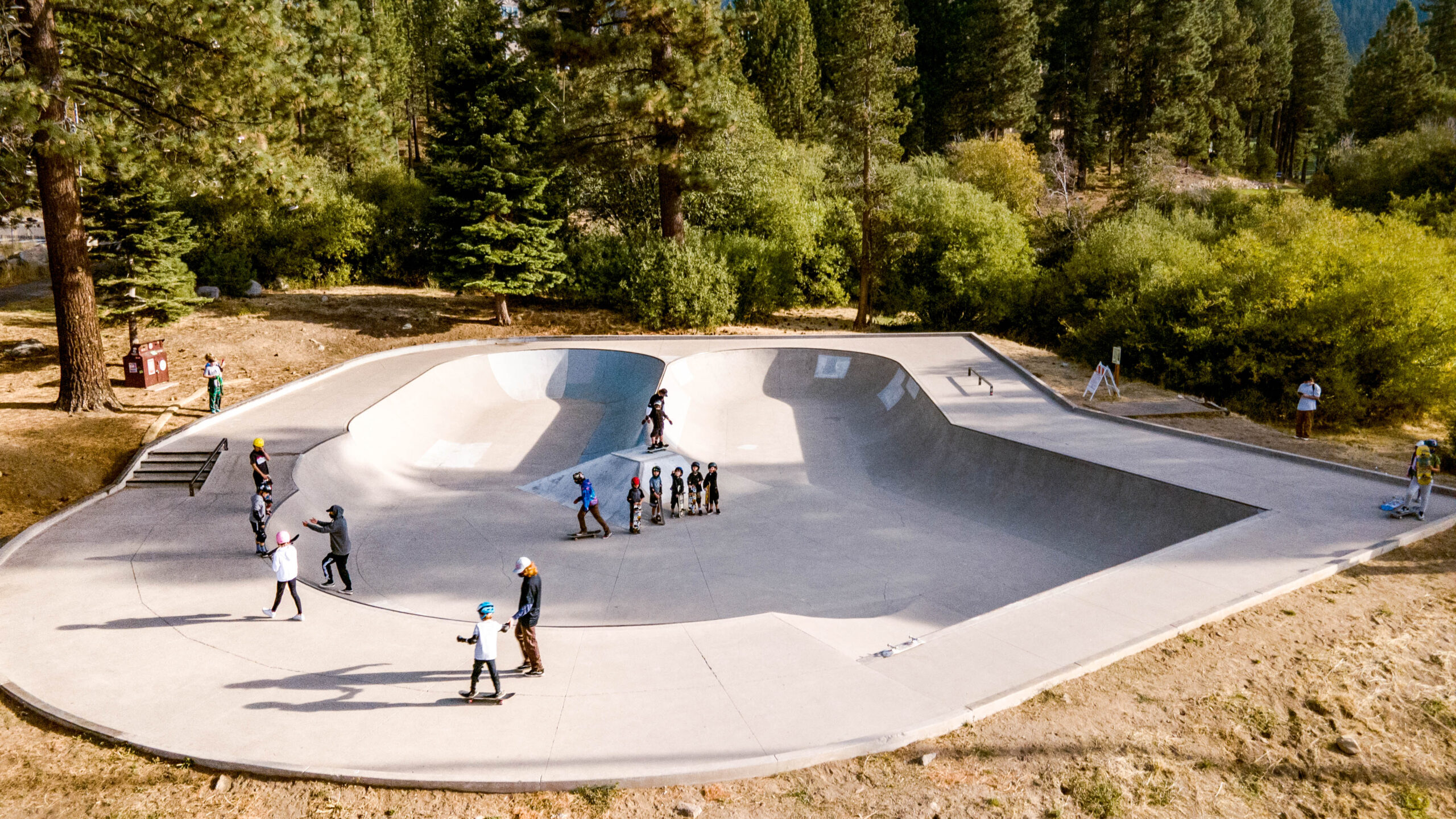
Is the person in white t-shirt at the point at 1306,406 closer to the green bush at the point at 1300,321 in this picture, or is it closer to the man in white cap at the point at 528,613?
the green bush at the point at 1300,321

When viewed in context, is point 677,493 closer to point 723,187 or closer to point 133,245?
point 133,245

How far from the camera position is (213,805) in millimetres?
6488

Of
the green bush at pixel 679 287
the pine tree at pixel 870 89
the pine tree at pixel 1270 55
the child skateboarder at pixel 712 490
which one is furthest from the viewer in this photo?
the pine tree at pixel 1270 55

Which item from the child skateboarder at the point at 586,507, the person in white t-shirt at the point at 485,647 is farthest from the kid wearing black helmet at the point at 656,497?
the person in white t-shirt at the point at 485,647

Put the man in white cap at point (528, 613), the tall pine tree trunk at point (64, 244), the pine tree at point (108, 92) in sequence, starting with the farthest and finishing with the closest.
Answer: the tall pine tree trunk at point (64, 244) < the pine tree at point (108, 92) < the man in white cap at point (528, 613)

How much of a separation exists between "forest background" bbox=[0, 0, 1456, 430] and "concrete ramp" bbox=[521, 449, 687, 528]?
8838 mm

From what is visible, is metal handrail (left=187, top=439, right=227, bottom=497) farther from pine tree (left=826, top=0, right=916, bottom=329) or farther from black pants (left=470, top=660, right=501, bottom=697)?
pine tree (left=826, top=0, right=916, bottom=329)

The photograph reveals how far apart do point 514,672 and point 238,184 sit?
47.4ft

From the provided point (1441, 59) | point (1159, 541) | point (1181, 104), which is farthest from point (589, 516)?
point (1441, 59)

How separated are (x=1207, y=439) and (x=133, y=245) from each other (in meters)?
28.3

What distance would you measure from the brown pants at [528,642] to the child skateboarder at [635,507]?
594cm

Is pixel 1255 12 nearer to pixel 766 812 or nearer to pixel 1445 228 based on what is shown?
pixel 1445 228

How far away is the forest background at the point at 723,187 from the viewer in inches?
675

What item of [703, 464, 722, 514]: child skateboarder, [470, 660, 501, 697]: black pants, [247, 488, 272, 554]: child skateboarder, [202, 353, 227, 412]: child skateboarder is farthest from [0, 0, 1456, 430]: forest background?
[470, 660, 501, 697]: black pants
